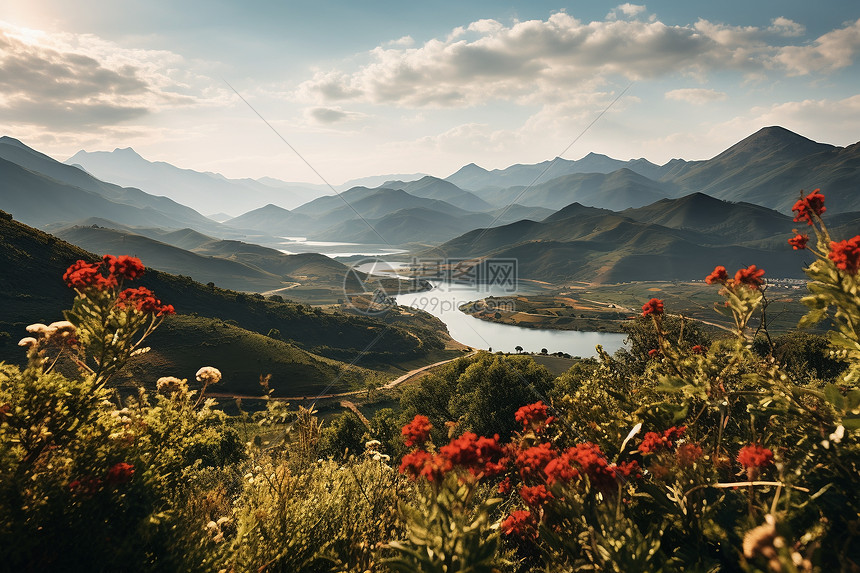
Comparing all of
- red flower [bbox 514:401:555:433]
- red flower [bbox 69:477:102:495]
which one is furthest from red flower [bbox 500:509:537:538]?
red flower [bbox 69:477:102:495]

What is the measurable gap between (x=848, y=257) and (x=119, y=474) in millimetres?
8086

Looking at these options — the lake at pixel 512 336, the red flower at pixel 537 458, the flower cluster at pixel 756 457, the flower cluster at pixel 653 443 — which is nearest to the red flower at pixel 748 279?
the flower cluster at pixel 653 443

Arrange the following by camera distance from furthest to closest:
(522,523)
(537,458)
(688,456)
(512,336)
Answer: (512,336) < (522,523) < (537,458) < (688,456)

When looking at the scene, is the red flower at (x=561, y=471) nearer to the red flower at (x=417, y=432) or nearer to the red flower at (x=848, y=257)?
A: the red flower at (x=417, y=432)

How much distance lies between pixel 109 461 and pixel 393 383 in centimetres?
7692

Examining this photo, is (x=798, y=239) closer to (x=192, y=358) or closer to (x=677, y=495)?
(x=677, y=495)

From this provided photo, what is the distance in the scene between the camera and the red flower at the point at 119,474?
4.57 metres

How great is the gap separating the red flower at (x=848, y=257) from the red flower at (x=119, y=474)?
7.94m

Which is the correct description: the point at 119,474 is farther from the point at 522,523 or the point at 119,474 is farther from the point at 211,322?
the point at 211,322

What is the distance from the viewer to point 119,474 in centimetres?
460

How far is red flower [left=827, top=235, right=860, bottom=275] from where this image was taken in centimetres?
364

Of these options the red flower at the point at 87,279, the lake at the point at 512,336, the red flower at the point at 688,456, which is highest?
the red flower at the point at 87,279

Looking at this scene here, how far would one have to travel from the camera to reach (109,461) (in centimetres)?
486

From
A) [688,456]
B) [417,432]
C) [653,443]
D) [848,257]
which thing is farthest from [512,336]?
[848,257]
